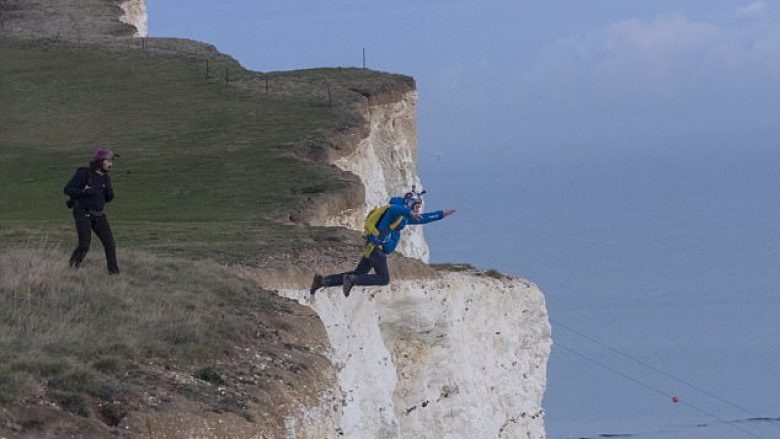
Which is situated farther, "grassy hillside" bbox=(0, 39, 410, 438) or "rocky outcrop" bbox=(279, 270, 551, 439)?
"rocky outcrop" bbox=(279, 270, 551, 439)

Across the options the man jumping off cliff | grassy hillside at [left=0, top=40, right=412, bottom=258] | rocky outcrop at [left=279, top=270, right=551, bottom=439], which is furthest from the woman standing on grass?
grassy hillside at [left=0, top=40, right=412, bottom=258]

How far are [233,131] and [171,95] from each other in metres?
7.88

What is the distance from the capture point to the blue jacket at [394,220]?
21069 millimetres

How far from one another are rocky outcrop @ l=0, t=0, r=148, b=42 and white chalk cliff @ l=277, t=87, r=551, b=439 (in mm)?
34712

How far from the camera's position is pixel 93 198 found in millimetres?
20125

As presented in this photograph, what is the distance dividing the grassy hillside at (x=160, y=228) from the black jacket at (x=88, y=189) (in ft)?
2.72

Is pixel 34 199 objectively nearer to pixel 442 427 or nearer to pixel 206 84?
pixel 442 427

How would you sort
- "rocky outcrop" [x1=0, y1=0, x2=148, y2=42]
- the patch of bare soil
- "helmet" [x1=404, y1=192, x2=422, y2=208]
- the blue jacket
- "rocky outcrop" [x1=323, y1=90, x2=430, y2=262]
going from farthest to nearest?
"rocky outcrop" [x1=0, y1=0, x2=148, y2=42] < "rocky outcrop" [x1=323, y1=90, x2=430, y2=262] < "helmet" [x1=404, y1=192, x2=422, y2=208] < the blue jacket < the patch of bare soil

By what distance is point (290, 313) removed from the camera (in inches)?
797

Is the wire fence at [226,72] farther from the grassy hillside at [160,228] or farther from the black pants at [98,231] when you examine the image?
the black pants at [98,231]

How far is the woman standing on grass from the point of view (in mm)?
19969

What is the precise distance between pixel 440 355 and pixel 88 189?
9.67 m

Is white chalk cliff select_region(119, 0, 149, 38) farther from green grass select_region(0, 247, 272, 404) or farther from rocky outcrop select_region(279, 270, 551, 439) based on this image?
green grass select_region(0, 247, 272, 404)

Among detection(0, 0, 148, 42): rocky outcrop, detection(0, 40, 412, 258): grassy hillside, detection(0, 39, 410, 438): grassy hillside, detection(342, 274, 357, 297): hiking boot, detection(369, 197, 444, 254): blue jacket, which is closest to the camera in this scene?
detection(0, 39, 410, 438): grassy hillside
